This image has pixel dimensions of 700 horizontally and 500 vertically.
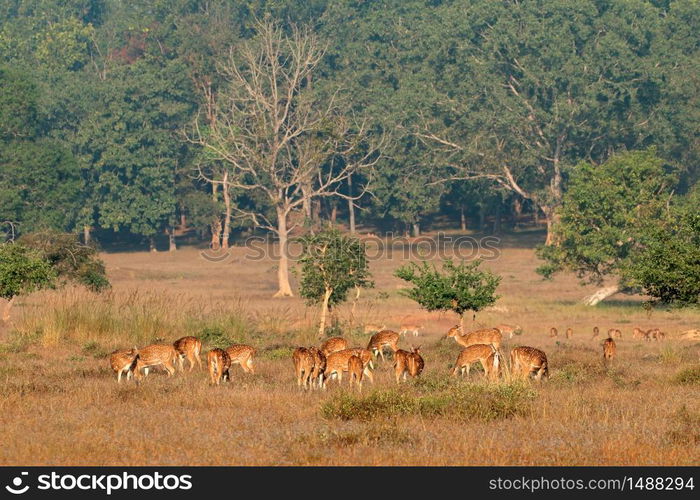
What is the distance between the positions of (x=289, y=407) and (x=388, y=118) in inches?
2730

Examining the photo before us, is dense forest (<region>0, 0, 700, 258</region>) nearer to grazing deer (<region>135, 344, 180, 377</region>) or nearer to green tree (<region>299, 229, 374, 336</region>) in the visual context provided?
green tree (<region>299, 229, 374, 336</region>)

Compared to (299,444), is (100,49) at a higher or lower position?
higher

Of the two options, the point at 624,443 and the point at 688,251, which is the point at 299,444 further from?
the point at 688,251

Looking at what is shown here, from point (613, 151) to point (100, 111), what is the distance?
128 feet

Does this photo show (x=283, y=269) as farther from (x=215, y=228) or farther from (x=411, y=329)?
(x=215, y=228)

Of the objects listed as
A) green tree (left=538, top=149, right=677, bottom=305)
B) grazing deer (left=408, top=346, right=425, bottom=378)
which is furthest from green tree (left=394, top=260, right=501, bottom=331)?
green tree (left=538, top=149, right=677, bottom=305)

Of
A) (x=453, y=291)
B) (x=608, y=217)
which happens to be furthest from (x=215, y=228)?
(x=453, y=291)

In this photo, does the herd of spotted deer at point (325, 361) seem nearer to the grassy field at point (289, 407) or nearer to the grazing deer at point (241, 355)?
the grazing deer at point (241, 355)

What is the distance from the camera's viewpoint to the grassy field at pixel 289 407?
1418 centimetres

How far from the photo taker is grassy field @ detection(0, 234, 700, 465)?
1418cm

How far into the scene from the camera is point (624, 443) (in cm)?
1467

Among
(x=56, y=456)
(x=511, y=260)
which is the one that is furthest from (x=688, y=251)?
(x=511, y=260)

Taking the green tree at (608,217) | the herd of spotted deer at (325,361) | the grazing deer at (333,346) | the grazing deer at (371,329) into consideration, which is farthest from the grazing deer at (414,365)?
the green tree at (608,217)

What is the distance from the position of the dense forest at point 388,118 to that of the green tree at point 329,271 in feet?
103
